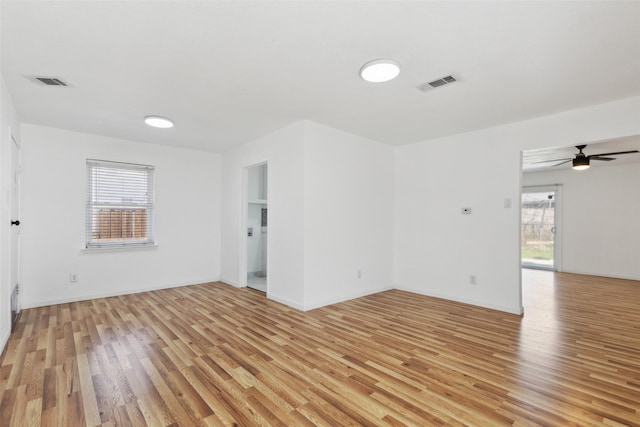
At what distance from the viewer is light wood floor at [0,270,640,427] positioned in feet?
6.09

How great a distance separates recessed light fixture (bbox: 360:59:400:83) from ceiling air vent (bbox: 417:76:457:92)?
1.29ft

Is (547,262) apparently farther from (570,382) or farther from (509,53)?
(509,53)

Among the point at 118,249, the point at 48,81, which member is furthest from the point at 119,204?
the point at 48,81

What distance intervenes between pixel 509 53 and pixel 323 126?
231 cm

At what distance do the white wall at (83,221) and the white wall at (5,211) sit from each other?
1194 mm

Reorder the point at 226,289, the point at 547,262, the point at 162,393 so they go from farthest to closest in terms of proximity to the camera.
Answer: the point at 547,262 < the point at 226,289 < the point at 162,393

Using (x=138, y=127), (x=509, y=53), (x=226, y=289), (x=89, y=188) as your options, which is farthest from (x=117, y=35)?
(x=226, y=289)

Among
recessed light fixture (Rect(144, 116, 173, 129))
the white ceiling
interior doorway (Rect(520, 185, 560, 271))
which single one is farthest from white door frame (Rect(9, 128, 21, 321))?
interior doorway (Rect(520, 185, 560, 271))

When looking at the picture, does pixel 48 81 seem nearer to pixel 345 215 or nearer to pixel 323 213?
pixel 323 213

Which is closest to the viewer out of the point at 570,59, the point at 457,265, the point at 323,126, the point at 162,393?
the point at 162,393

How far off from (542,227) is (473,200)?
4.65 meters

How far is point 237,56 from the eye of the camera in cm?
233

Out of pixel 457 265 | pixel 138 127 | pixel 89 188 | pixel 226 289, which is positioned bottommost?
pixel 226 289

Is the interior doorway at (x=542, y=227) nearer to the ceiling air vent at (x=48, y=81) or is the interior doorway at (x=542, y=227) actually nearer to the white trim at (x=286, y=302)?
the white trim at (x=286, y=302)
